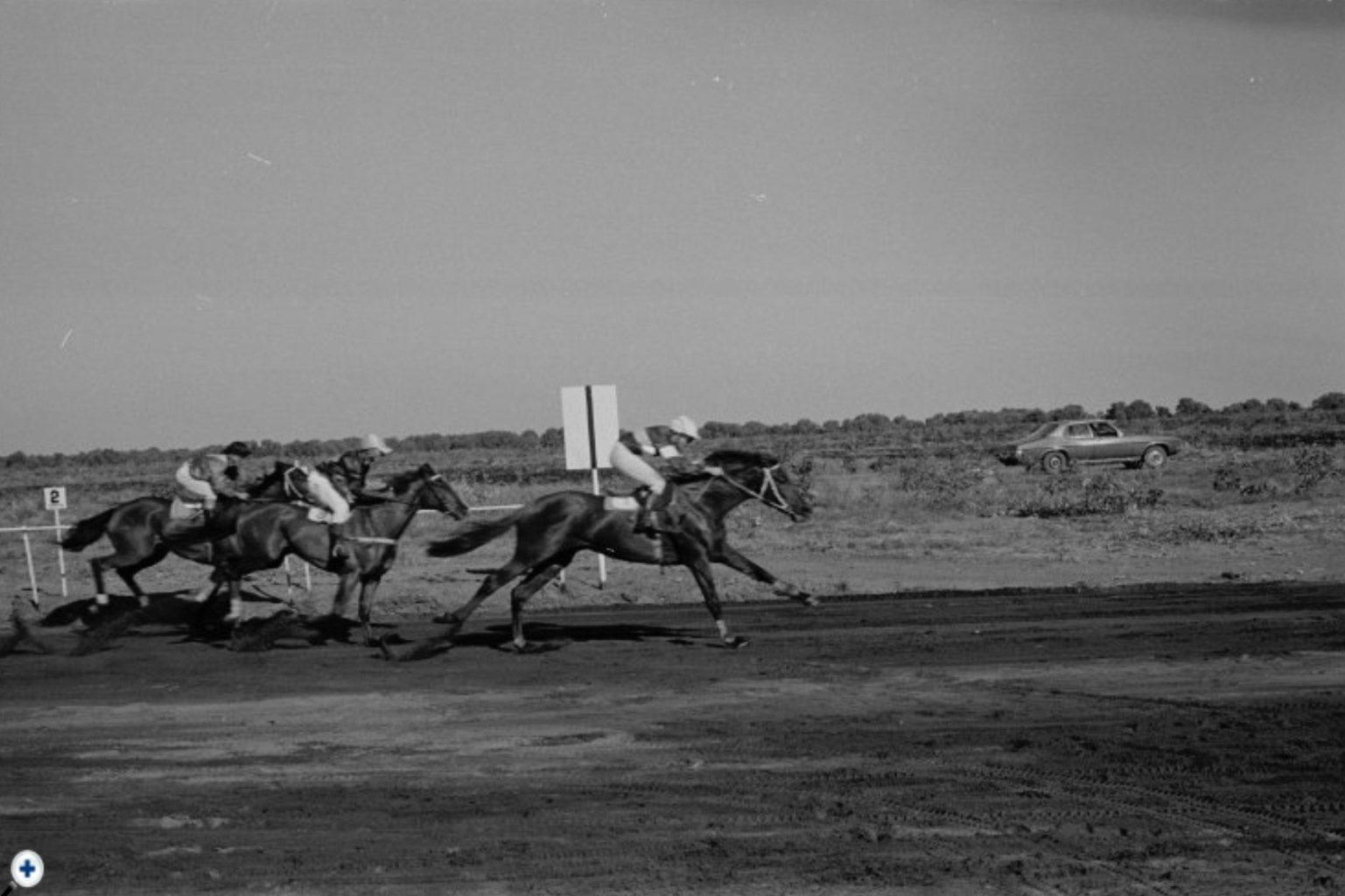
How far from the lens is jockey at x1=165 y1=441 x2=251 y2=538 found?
18.0 meters

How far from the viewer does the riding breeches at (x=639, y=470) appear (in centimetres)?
1582

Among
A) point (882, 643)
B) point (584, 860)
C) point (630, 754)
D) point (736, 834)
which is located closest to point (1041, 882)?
point (736, 834)

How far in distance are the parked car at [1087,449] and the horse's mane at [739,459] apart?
30.0 meters

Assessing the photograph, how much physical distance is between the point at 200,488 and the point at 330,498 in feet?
7.87

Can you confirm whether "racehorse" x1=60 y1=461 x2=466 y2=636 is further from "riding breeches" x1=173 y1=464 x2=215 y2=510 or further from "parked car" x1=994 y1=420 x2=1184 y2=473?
"parked car" x1=994 y1=420 x2=1184 y2=473

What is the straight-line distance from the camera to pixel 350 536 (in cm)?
1638

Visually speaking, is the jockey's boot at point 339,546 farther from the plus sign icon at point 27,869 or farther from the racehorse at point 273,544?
the plus sign icon at point 27,869

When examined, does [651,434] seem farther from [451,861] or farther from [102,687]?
[451,861]

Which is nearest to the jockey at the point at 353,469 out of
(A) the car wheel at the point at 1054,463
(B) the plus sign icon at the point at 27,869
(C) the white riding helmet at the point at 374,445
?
(C) the white riding helmet at the point at 374,445

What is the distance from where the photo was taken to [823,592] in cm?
2153

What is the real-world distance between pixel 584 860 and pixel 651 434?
822 cm

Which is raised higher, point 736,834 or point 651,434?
point 651,434

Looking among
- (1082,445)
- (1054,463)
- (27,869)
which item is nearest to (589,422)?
(27,869)

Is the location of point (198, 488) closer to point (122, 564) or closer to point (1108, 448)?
point (122, 564)
